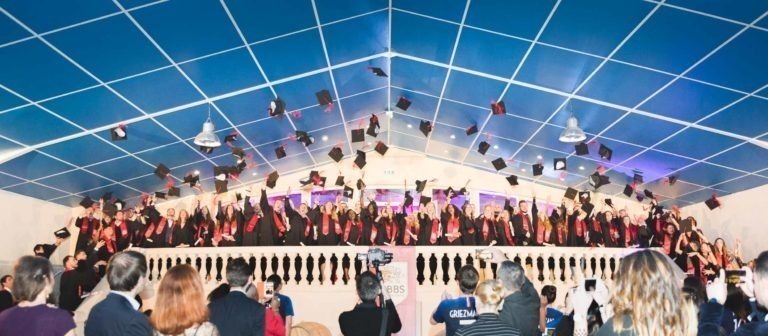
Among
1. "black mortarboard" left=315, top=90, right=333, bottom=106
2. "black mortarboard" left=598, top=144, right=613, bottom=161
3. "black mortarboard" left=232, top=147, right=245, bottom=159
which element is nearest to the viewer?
"black mortarboard" left=315, top=90, right=333, bottom=106

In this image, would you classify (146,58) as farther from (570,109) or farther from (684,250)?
(684,250)

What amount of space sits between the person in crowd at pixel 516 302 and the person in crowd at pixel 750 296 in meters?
0.78

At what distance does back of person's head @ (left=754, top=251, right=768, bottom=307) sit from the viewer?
190 cm

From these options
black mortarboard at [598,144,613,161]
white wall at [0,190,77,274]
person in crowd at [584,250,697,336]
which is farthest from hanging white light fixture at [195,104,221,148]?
person in crowd at [584,250,697,336]

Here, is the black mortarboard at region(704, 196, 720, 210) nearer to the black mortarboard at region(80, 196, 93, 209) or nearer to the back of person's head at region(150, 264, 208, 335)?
the back of person's head at region(150, 264, 208, 335)

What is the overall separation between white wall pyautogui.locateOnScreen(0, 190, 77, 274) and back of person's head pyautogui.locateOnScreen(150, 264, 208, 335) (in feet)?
26.2

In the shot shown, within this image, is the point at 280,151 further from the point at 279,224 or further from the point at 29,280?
the point at 29,280

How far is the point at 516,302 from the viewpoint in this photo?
2898mm

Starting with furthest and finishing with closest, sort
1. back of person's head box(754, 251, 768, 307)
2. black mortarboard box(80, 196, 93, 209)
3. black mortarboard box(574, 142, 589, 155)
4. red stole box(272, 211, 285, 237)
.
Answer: black mortarboard box(80, 196, 93, 209) → black mortarboard box(574, 142, 589, 155) → red stole box(272, 211, 285, 237) → back of person's head box(754, 251, 768, 307)

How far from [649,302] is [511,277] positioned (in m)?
Answer: 1.15

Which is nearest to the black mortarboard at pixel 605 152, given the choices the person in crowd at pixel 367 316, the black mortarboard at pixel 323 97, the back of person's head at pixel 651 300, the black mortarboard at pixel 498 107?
the black mortarboard at pixel 498 107

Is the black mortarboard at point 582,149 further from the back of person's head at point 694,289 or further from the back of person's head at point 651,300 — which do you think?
the back of person's head at point 651,300

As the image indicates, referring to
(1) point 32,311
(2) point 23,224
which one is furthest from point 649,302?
(2) point 23,224

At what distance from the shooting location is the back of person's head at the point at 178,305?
6.84ft
